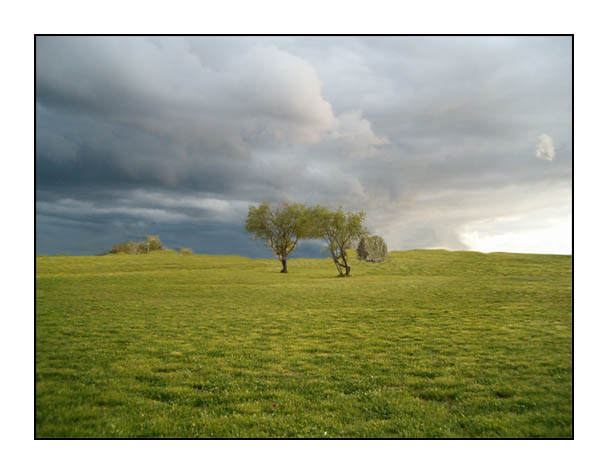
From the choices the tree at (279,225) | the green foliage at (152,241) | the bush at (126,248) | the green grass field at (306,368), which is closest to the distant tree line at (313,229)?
the tree at (279,225)

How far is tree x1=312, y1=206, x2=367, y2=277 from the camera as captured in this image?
154ft

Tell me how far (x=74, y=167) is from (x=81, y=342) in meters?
7.14

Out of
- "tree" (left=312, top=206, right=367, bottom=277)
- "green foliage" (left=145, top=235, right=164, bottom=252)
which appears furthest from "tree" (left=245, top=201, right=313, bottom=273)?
"green foliage" (left=145, top=235, right=164, bottom=252)

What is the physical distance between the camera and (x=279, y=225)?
170 feet

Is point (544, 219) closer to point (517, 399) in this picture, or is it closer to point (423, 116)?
point (423, 116)

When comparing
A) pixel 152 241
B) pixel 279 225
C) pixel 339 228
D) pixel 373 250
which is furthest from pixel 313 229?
pixel 152 241

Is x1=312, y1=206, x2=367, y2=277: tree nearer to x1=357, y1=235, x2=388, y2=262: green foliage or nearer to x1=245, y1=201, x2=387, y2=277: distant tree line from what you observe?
x1=245, y1=201, x2=387, y2=277: distant tree line

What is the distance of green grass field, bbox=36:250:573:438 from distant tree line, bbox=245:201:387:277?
2484 centimetres

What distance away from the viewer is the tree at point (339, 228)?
154 feet

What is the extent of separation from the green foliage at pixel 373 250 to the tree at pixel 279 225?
34.3 ft

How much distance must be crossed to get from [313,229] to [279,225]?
6785 mm

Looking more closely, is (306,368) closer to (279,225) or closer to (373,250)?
(279,225)
